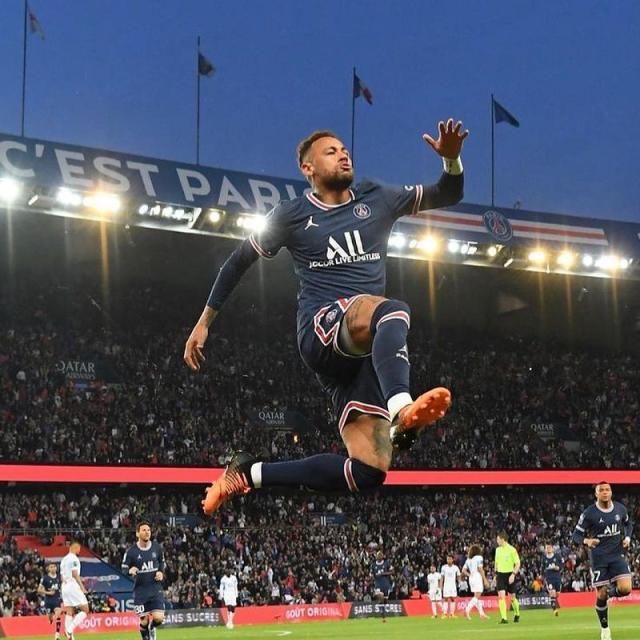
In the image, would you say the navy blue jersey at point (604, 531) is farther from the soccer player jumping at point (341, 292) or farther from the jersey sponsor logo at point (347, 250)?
the jersey sponsor logo at point (347, 250)

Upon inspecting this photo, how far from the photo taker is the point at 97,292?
43.7m

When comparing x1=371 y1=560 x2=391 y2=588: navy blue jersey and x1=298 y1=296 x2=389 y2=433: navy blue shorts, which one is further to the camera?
x1=371 y1=560 x2=391 y2=588: navy blue jersey

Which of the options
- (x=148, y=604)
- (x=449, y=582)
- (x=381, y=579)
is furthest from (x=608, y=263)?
(x=148, y=604)

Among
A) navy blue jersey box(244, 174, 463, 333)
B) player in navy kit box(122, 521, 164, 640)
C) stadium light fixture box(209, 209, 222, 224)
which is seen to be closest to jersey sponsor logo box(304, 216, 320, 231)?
navy blue jersey box(244, 174, 463, 333)

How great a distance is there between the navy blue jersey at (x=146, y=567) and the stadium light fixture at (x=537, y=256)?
2684cm

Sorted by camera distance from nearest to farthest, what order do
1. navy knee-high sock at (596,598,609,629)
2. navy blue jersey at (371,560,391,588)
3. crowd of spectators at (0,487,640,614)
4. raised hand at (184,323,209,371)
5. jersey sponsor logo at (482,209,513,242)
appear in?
raised hand at (184,323,209,371) < navy knee-high sock at (596,598,609,629) < crowd of spectators at (0,487,640,614) < navy blue jersey at (371,560,391,588) < jersey sponsor logo at (482,209,513,242)

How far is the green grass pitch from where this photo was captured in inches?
792

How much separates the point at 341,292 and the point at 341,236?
0.36 metres

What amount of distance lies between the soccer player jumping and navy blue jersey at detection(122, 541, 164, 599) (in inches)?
456

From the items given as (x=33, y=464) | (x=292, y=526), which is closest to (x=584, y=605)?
(x=292, y=526)

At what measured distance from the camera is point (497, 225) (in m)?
40.8

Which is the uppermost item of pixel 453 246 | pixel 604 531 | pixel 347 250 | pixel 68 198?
pixel 68 198

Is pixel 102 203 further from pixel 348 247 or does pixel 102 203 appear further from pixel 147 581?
pixel 348 247

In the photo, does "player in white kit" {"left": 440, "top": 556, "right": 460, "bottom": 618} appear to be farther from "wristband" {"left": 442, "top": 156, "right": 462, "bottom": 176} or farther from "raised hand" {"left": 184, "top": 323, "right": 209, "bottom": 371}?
"wristband" {"left": 442, "top": 156, "right": 462, "bottom": 176}
